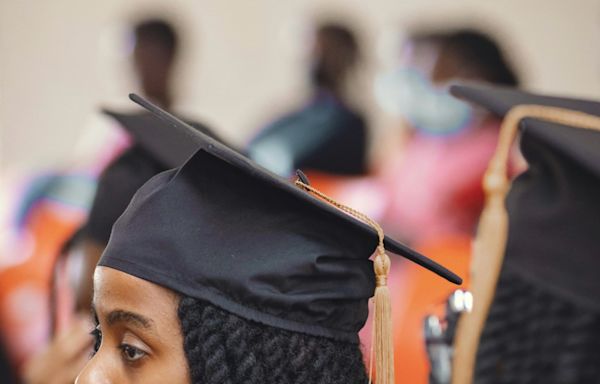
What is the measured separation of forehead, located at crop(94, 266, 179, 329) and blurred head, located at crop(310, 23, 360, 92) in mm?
2888

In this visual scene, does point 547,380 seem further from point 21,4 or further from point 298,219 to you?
point 21,4

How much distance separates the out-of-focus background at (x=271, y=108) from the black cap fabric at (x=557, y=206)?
30 centimetres

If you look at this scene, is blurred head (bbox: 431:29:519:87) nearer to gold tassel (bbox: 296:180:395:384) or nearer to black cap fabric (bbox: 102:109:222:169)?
black cap fabric (bbox: 102:109:222:169)

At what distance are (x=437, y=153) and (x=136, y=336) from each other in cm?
222

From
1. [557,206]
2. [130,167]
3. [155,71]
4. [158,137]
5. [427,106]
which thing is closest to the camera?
[557,206]

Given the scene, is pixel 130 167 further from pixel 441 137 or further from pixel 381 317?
pixel 441 137

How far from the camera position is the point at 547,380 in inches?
60.2

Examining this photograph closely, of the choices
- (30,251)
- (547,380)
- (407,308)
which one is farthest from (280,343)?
(30,251)

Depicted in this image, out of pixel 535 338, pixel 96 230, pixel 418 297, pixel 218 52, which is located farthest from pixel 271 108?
pixel 535 338

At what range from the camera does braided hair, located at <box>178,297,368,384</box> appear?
135 cm

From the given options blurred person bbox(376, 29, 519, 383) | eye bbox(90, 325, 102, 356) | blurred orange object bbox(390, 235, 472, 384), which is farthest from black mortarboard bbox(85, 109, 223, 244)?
blurred person bbox(376, 29, 519, 383)

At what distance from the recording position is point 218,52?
563 centimetres

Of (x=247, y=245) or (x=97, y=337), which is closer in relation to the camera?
(x=247, y=245)

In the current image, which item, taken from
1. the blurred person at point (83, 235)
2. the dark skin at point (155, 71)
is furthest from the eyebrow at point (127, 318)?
the dark skin at point (155, 71)
